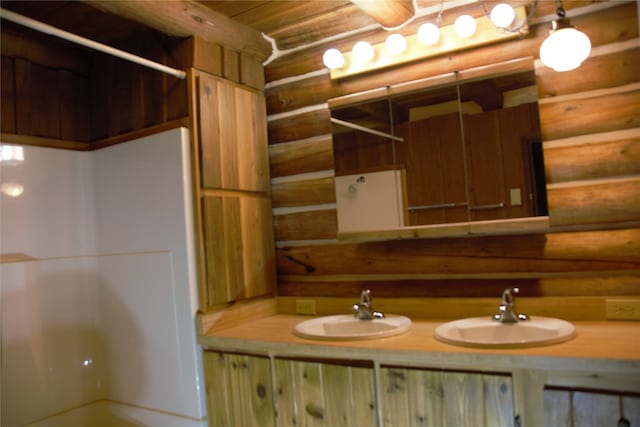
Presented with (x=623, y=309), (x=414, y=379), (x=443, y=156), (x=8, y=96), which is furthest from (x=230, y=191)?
(x=623, y=309)

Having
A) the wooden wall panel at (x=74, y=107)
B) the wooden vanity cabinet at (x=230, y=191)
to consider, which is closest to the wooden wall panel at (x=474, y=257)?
the wooden vanity cabinet at (x=230, y=191)

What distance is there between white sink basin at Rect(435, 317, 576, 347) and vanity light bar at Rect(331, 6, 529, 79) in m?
1.16

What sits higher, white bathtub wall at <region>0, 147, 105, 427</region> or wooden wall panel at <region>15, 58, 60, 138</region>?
wooden wall panel at <region>15, 58, 60, 138</region>

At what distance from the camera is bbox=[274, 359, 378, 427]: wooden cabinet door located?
1.69m

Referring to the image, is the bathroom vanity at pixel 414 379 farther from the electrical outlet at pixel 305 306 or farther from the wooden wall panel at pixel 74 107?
the wooden wall panel at pixel 74 107

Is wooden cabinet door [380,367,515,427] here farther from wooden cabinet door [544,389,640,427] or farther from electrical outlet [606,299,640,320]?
electrical outlet [606,299,640,320]

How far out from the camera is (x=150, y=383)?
7.14 ft

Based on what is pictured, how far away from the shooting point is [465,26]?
197cm

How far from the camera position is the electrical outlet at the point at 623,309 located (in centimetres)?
175

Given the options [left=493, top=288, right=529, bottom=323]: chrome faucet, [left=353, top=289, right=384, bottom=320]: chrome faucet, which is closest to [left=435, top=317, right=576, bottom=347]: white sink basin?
[left=493, top=288, right=529, bottom=323]: chrome faucet

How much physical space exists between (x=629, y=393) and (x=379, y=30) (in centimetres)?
178

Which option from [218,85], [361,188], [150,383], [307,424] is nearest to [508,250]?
[361,188]

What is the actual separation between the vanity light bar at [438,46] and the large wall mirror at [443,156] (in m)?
0.12

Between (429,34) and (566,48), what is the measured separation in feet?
1.92
